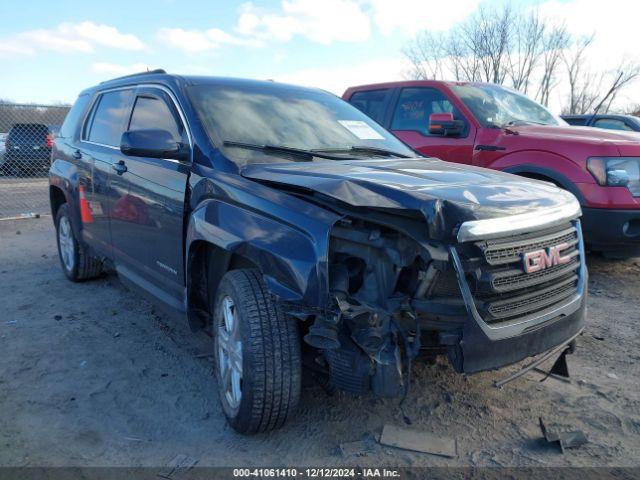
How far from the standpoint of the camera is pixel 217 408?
308 cm

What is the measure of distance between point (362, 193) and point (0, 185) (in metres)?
14.2

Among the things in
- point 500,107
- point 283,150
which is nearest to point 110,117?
point 283,150

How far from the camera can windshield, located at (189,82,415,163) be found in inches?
131

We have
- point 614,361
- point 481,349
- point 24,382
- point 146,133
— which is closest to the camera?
point 481,349

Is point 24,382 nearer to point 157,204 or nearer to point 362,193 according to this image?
point 157,204

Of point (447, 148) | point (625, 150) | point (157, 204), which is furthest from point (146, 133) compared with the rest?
point (625, 150)

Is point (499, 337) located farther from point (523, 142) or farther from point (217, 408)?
point (523, 142)

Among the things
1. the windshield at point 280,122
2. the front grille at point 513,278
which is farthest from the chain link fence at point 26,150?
the front grille at point 513,278

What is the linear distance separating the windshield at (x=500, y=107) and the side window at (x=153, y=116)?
3677mm

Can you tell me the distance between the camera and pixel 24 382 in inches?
133

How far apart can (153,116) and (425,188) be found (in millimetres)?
2227

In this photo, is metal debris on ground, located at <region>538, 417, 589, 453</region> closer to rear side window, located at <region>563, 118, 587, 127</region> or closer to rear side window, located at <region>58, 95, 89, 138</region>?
rear side window, located at <region>58, 95, 89, 138</region>

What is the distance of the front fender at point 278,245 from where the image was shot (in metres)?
2.34

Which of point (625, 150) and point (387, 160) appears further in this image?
point (625, 150)
